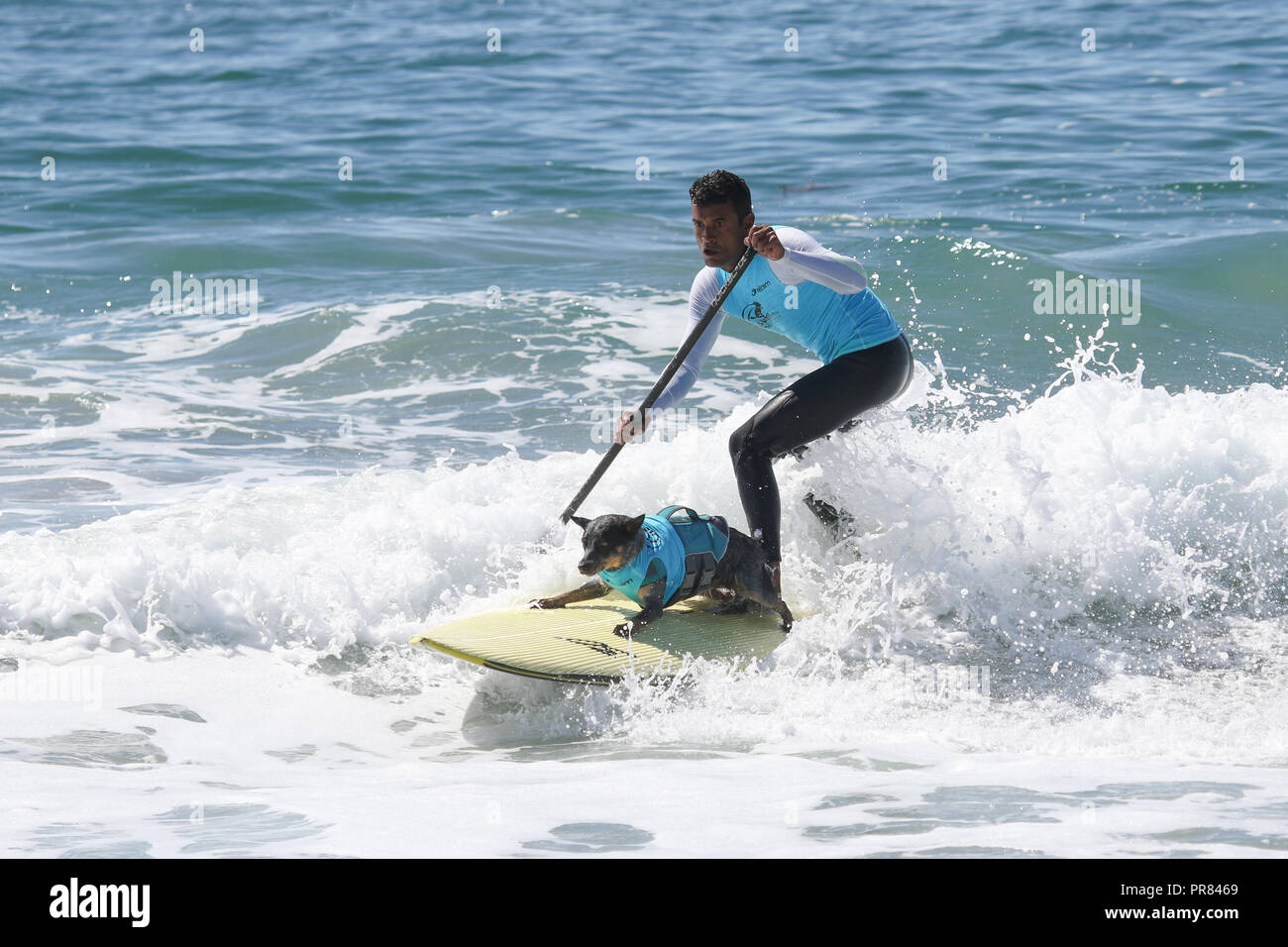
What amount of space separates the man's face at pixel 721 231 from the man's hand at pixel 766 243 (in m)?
0.14

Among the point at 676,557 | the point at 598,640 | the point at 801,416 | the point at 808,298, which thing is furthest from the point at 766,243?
the point at 598,640

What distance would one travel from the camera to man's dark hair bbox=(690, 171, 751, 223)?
18.2 feet

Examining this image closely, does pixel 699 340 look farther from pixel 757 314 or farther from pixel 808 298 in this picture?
pixel 808 298

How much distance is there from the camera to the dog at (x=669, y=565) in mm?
5215

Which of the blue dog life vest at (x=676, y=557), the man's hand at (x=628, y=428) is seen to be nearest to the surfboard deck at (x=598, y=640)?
the blue dog life vest at (x=676, y=557)

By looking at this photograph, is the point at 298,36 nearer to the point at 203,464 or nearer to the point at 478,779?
the point at 203,464

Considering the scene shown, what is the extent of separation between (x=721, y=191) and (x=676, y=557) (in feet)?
4.94

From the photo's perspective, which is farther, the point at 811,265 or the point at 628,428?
the point at 628,428

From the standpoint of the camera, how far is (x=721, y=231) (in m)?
5.63

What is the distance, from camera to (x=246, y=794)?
4.59 m

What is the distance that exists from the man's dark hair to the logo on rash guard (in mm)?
412

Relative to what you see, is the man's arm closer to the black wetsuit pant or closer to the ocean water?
the black wetsuit pant

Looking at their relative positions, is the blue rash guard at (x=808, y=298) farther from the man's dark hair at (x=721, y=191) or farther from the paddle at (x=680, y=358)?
the man's dark hair at (x=721, y=191)
